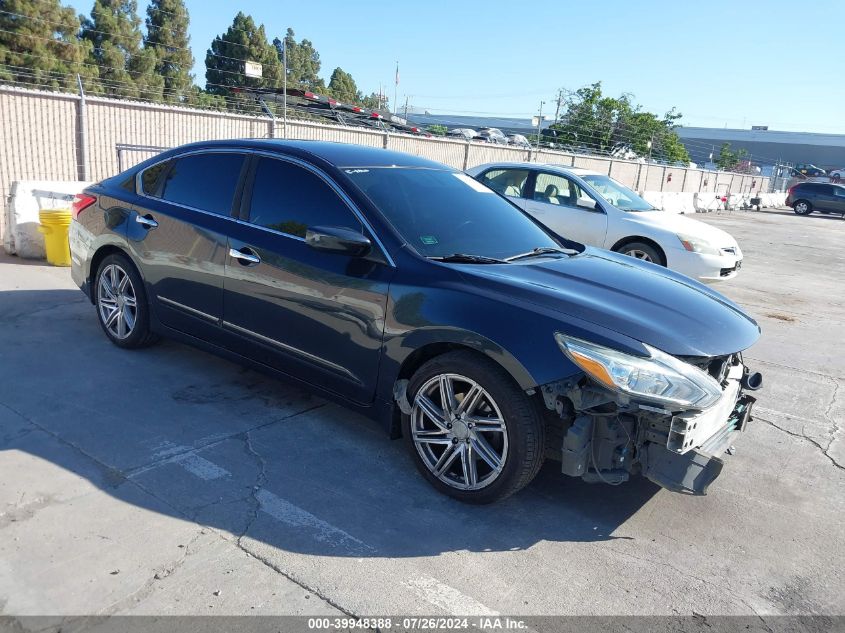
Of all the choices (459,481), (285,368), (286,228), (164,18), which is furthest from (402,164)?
(164,18)

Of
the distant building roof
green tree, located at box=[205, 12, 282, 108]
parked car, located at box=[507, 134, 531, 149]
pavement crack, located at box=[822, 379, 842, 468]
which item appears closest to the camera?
pavement crack, located at box=[822, 379, 842, 468]

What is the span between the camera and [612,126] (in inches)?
1561

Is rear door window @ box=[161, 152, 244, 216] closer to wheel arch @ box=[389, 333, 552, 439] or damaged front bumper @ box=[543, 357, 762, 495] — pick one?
wheel arch @ box=[389, 333, 552, 439]

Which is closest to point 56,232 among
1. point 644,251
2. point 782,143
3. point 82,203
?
point 82,203

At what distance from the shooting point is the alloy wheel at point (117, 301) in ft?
17.1

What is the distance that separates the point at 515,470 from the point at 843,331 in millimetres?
6735

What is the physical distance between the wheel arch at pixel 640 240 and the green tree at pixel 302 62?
48.6 m

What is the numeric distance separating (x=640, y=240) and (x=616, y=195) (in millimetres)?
992

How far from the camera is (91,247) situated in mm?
5473

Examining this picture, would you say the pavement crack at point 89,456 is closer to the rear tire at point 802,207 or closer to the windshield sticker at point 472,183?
the windshield sticker at point 472,183

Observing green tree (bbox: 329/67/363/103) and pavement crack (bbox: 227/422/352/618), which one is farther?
green tree (bbox: 329/67/363/103)

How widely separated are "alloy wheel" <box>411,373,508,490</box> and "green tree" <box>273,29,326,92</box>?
54010mm

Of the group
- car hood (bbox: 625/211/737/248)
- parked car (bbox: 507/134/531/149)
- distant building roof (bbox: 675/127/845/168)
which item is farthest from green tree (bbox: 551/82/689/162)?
distant building roof (bbox: 675/127/845/168)

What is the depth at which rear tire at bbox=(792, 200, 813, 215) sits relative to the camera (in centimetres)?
3369
